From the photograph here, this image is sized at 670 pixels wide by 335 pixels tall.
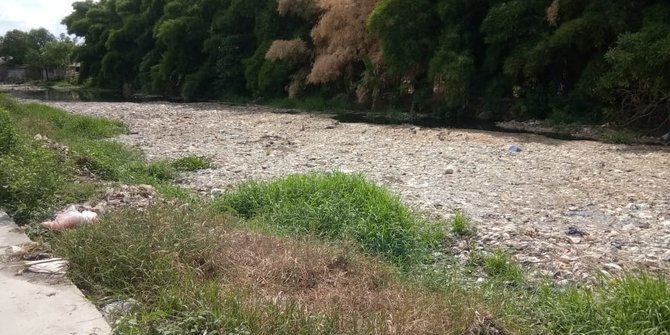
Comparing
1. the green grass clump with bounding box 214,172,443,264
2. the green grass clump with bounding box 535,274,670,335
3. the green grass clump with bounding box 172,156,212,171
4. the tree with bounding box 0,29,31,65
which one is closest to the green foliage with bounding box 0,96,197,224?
the green grass clump with bounding box 172,156,212,171

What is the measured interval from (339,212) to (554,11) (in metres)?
14.7

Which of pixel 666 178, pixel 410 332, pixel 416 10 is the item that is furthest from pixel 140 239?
pixel 416 10

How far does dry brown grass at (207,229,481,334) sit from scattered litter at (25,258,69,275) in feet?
3.81

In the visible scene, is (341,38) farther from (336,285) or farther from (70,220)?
(336,285)

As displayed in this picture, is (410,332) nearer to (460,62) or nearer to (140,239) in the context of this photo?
(140,239)

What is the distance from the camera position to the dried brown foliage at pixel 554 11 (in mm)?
18672

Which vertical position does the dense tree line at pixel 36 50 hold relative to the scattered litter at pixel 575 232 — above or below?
above

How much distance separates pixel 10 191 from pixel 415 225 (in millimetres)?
4523

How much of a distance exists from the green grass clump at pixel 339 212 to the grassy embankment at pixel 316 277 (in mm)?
21

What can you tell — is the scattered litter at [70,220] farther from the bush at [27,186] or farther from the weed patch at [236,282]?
the bush at [27,186]

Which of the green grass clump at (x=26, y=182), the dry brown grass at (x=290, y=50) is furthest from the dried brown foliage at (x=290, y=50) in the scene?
the green grass clump at (x=26, y=182)

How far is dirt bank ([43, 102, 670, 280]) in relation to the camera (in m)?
6.52

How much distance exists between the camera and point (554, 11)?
1870cm

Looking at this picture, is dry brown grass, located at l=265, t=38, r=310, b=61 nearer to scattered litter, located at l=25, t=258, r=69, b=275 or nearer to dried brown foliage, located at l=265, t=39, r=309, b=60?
dried brown foliage, located at l=265, t=39, r=309, b=60
